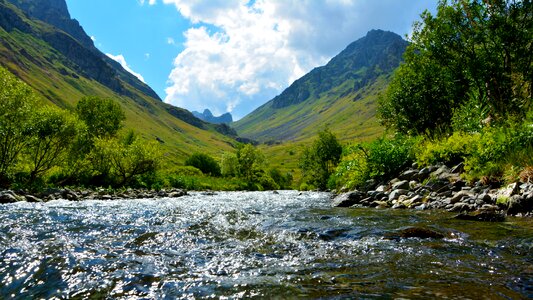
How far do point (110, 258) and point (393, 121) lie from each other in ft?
130

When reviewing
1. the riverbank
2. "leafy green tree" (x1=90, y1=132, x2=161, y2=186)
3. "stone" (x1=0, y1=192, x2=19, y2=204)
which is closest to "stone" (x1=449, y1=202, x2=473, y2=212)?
the riverbank

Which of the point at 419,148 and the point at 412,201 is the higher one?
the point at 419,148

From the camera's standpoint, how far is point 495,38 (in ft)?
79.6

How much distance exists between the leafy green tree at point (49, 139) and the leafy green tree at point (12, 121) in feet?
2.45

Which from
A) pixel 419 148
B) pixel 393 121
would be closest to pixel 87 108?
pixel 393 121

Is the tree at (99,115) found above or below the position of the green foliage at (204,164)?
above

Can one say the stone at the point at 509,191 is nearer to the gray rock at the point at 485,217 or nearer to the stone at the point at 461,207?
the stone at the point at 461,207

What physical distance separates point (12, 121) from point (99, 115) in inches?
2072

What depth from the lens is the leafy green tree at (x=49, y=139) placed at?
3225 centimetres

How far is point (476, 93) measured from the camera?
24.5 m

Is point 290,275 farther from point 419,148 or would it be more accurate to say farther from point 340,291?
point 419,148

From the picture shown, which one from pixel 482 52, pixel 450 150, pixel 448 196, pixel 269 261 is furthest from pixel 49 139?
pixel 482 52

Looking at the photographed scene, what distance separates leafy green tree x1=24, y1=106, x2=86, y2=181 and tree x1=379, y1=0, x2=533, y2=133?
3472 cm

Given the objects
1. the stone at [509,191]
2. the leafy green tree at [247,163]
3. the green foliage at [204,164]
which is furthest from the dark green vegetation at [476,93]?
the green foliage at [204,164]
